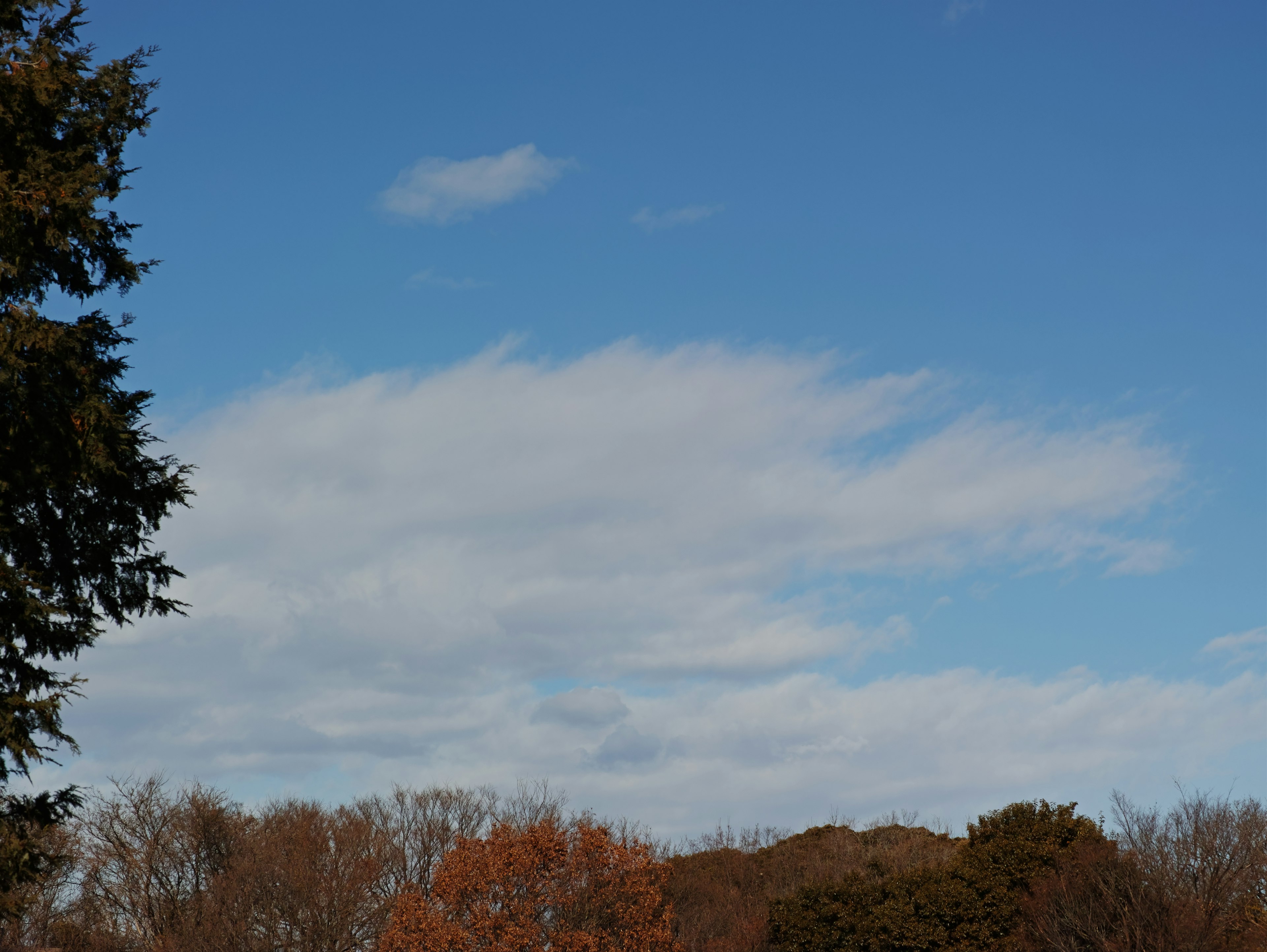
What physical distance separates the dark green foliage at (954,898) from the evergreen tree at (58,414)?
23.0 m

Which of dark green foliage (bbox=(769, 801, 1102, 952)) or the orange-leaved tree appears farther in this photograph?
dark green foliage (bbox=(769, 801, 1102, 952))

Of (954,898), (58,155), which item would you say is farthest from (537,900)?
(58,155)

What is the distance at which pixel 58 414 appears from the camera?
16703mm

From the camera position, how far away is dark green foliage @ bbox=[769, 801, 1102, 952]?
30.7 meters

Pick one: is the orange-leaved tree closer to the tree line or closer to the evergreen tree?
the tree line

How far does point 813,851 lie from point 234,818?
25.9 m

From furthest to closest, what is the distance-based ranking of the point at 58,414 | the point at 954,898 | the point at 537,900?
the point at 954,898 → the point at 537,900 → the point at 58,414

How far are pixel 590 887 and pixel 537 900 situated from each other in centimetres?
138

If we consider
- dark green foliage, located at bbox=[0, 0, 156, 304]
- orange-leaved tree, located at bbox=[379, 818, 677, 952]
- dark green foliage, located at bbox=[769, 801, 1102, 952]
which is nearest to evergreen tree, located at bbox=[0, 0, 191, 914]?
dark green foliage, located at bbox=[0, 0, 156, 304]

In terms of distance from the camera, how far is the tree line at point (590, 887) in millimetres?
26766

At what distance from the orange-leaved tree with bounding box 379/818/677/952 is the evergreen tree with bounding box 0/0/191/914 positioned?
36.9ft

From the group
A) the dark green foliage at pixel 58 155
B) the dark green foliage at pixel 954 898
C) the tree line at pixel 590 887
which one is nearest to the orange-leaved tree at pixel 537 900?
the tree line at pixel 590 887

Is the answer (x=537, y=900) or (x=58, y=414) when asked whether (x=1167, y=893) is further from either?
(x=58, y=414)

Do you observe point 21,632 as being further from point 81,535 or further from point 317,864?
point 317,864
